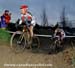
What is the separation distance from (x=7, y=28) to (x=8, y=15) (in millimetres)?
267

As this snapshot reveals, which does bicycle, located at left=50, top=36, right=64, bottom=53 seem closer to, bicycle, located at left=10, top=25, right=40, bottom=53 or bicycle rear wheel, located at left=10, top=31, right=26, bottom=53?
bicycle, located at left=10, top=25, right=40, bottom=53

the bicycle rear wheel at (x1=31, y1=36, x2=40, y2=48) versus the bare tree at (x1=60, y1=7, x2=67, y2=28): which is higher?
the bare tree at (x1=60, y1=7, x2=67, y2=28)

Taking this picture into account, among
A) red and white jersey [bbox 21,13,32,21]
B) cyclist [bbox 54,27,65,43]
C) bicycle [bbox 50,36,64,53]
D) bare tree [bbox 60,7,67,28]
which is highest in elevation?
red and white jersey [bbox 21,13,32,21]

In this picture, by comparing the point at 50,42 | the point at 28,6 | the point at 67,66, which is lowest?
the point at 67,66

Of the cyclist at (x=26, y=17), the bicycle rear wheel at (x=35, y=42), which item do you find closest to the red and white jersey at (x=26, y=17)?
the cyclist at (x=26, y=17)

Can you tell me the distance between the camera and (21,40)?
18.8 feet

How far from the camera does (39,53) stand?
19.0 feet

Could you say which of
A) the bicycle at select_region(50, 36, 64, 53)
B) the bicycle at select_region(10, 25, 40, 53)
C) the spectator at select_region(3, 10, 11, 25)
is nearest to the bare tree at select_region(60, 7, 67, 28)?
the bicycle at select_region(50, 36, 64, 53)

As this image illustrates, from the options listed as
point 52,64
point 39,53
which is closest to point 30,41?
point 39,53

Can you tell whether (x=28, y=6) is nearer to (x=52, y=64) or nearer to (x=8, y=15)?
(x=8, y=15)

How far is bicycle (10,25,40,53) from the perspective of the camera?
5.70 m

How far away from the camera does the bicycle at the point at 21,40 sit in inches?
225

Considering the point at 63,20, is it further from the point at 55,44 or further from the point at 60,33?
the point at 55,44

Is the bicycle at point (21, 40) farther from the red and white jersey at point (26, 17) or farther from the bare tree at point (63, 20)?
the bare tree at point (63, 20)
